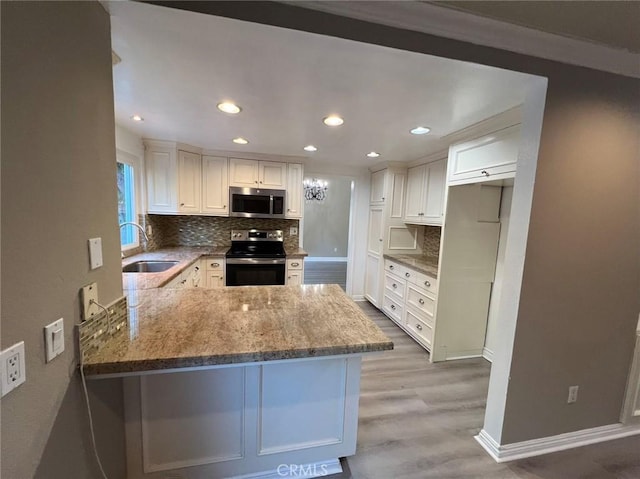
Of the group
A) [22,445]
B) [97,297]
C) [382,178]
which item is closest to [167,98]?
[97,297]

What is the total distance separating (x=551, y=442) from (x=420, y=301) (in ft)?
4.87

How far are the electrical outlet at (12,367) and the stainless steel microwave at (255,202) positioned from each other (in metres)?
2.93

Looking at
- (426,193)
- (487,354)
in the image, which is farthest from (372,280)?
(487,354)

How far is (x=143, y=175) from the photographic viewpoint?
10.1ft

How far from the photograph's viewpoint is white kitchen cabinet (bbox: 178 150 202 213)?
10.7 ft

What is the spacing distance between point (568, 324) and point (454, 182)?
1346 millimetres

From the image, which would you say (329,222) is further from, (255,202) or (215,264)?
(215,264)

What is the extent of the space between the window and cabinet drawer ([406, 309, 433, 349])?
3.30 metres

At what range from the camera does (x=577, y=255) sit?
158 centimetres

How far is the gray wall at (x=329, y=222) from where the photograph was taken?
328 inches

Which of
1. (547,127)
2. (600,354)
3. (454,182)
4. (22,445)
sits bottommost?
(600,354)

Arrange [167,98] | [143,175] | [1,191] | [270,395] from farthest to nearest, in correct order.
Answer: [143,175] < [167,98] < [270,395] < [1,191]

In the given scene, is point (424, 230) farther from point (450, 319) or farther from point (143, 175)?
point (143, 175)

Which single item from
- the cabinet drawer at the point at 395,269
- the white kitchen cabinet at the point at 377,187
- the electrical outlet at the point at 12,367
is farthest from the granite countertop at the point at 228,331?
the white kitchen cabinet at the point at 377,187
